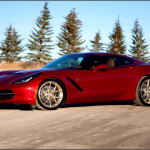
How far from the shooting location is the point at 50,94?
240 inches

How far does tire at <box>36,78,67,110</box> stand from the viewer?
19.6 feet

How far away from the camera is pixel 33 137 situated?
138 inches

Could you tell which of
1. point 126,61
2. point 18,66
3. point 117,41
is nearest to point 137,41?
point 117,41

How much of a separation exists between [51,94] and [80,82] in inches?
28.1

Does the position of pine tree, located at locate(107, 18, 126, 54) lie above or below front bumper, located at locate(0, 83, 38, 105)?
above

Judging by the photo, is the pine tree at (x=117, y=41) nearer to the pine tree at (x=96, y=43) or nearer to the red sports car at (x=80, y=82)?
the pine tree at (x=96, y=43)

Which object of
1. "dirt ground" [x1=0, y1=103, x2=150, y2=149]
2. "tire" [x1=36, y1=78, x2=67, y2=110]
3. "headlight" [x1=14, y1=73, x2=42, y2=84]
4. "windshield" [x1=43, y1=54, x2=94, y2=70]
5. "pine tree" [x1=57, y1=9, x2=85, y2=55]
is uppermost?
"pine tree" [x1=57, y1=9, x2=85, y2=55]

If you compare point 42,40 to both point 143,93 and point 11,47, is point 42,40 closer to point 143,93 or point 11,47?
point 11,47

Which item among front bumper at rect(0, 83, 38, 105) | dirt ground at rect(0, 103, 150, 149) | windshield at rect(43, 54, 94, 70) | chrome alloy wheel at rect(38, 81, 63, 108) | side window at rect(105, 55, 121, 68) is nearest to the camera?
dirt ground at rect(0, 103, 150, 149)

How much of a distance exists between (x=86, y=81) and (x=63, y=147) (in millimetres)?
3457

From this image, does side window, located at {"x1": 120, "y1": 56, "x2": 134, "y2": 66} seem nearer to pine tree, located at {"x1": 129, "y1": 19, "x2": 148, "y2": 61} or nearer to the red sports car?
the red sports car

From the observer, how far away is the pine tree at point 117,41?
2713 inches

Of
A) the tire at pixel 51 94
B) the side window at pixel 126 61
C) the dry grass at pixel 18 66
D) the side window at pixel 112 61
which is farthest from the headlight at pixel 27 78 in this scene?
the dry grass at pixel 18 66

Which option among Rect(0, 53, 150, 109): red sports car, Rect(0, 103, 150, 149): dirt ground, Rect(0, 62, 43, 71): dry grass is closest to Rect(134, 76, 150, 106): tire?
Rect(0, 53, 150, 109): red sports car
